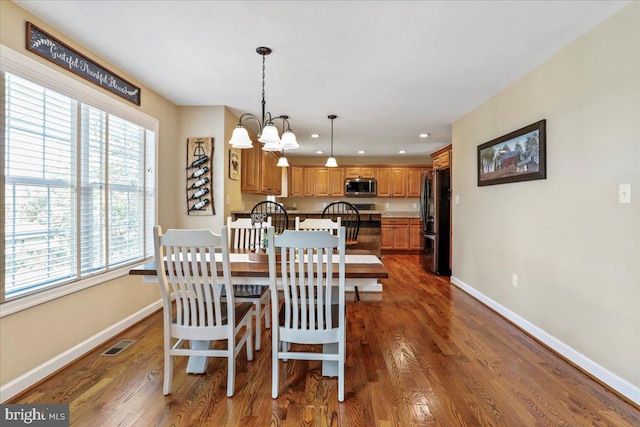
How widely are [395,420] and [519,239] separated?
7.18 feet

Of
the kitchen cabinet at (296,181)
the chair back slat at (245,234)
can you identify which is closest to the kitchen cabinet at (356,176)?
the kitchen cabinet at (296,181)

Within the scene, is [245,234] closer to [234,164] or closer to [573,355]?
[234,164]

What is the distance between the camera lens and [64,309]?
91.0 inches

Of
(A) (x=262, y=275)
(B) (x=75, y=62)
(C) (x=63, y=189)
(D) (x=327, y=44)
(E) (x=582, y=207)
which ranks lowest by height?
(A) (x=262, y=275)

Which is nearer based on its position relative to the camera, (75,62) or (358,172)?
(75,62)

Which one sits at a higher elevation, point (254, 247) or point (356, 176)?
point (356, 176)

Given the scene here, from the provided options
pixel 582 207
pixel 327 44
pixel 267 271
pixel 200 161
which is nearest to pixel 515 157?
pixel 582 207

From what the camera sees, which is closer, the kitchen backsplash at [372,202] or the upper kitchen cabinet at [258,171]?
the upper kitchen cabinet at [258,171]

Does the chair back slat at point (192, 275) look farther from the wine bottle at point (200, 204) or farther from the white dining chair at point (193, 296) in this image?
the wine bottle at point (200, 204)

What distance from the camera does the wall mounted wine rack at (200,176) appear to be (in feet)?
12.8

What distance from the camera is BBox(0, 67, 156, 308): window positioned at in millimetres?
1963

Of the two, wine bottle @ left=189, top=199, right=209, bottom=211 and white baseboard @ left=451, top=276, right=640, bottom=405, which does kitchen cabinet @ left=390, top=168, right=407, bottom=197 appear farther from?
wine bottle @ left=189, top=199, right=209, bottom=211

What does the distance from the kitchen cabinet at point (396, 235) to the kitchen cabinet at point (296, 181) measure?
2.20 metres

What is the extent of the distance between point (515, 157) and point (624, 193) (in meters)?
1.19
